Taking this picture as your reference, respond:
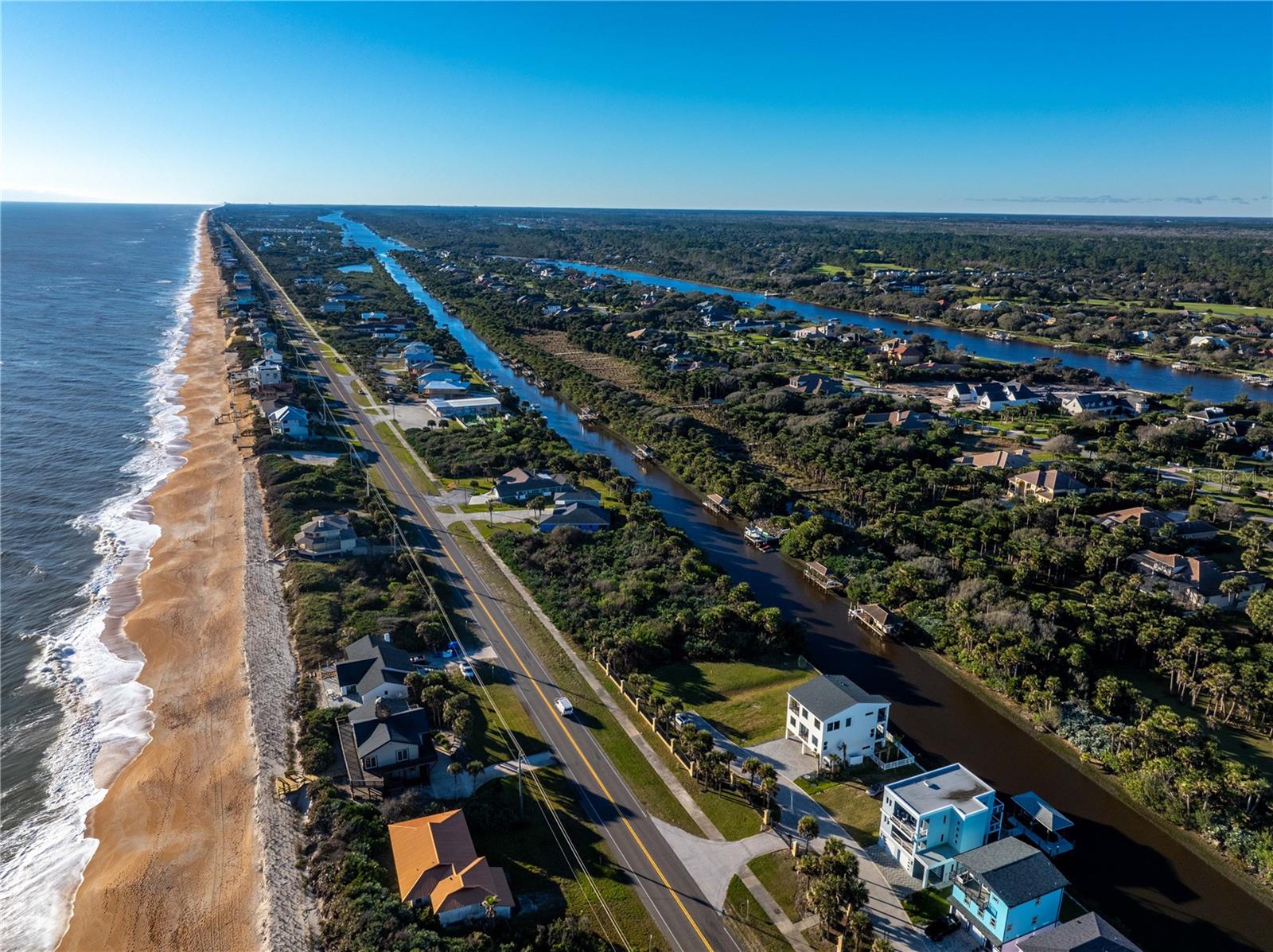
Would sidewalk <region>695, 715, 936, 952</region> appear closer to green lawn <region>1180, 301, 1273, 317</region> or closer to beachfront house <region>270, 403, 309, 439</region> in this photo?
beachfront house <region>270, 403, 309, 439</region>

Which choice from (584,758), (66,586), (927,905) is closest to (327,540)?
(66,586)

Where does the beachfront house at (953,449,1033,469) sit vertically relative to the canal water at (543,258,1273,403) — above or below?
below

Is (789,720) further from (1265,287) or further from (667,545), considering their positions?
(1265,287)

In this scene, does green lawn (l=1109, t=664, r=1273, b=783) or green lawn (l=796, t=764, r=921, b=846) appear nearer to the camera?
green lawn (l=796, t=764, r=921, b=846)

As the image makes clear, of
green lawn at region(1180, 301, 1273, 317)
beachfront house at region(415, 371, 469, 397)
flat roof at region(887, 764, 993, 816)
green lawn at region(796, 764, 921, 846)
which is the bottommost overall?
green lawn at region(796, 764, 921, 846)

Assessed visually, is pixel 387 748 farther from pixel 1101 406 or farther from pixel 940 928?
pixel 1101 406

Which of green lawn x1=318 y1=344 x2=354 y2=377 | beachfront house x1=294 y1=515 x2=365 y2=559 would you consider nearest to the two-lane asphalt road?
beachfront house x1=294 y1=515 x2=365 y2=559
